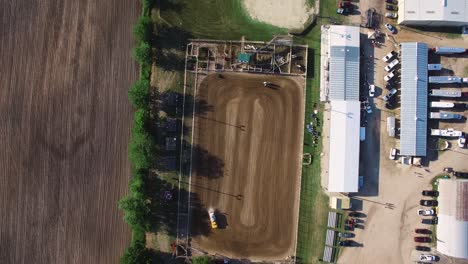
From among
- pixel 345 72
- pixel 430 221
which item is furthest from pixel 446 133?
pixel 345 72

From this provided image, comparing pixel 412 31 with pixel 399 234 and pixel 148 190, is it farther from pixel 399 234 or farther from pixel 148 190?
pixel 148 190

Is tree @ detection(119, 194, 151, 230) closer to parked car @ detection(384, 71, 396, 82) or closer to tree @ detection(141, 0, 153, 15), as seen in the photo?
tree @ detection(141, 0, 153, 15)

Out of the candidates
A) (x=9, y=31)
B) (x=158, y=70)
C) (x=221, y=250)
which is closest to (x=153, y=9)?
(x=158, y=70)

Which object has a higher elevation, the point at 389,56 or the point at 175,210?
the point at 389,56

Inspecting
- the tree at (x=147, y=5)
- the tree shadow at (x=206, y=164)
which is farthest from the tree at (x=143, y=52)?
the tree shadow at (x=206, y=164)

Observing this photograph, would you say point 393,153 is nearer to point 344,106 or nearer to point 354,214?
point 344,106

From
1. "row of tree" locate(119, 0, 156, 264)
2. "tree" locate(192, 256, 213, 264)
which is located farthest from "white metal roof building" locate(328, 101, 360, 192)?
"row of tree" locate(119, 0, 156, 264)
